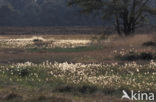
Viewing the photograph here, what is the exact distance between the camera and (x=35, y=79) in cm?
1619

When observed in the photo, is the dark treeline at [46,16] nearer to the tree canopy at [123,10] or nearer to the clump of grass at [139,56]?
the tree canopy at [123,10]

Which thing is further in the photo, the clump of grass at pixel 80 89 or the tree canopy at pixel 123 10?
the tree canopy at pixel 123 10

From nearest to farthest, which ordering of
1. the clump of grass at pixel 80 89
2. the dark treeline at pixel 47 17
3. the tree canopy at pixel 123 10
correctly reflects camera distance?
the clump of grass at pixel 80 89 < the tree canopy at pixel 123 10 < the dark treeline at pixel 47 17

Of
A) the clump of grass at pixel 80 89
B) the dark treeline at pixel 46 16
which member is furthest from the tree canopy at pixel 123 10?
the dark treeline at pixel 46 16

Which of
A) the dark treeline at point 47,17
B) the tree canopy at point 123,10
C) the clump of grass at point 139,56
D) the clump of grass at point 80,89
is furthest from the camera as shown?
the dark treeline at point 47,17

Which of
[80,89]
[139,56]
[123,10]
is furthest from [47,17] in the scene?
[80,89]

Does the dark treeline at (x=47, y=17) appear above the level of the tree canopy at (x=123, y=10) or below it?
above

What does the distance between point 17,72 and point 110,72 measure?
4231 millimetres

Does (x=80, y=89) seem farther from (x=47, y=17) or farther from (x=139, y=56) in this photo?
(x=47, y=17)

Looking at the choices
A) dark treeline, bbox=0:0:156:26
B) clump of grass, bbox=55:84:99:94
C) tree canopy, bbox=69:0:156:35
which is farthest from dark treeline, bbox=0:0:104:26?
clump of grass, bbox=55:84:99:94

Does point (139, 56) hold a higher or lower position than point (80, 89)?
higher

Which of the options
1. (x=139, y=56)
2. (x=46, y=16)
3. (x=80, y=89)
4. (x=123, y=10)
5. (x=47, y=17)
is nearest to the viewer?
(x=80, y=89)

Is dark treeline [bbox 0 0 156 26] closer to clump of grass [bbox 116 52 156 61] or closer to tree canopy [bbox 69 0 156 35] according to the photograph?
tree canopy [bbox 69 0 156 35]

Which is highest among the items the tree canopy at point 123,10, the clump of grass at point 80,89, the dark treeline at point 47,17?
the dark treeline at point 47,17
